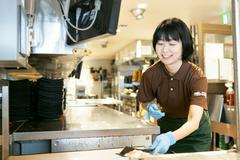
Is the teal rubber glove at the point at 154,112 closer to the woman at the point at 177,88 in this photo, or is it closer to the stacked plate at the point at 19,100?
the woman at the point at 177,88

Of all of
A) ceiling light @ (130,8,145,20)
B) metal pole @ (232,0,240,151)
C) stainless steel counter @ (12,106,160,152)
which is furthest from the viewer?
ceiling light @ (130,8,145,20)

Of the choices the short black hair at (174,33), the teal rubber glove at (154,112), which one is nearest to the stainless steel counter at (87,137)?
the teal rubber glove at (154,112)

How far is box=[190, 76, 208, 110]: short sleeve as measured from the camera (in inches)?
57.6

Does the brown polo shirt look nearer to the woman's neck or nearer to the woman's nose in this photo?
the woman's neck

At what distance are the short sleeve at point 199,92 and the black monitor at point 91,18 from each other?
0.67 meters

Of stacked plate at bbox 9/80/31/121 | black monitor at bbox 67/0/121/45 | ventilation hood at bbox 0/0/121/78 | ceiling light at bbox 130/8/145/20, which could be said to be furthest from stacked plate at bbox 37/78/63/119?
ceiling light at bbox 130/8/145/20

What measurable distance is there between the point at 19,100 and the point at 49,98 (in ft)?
0.66

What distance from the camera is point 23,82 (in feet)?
5.96

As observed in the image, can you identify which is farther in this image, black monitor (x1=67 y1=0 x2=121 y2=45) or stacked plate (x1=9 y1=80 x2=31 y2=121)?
stacked plate (x1=9 y1=80 x2=31 y2=121)

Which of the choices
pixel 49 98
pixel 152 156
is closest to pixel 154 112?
pixel 152 156

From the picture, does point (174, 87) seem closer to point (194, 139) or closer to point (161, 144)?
point (194, 139)

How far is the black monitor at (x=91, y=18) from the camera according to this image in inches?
42.3

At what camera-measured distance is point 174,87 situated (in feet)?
5.68

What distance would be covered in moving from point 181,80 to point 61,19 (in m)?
0.89
